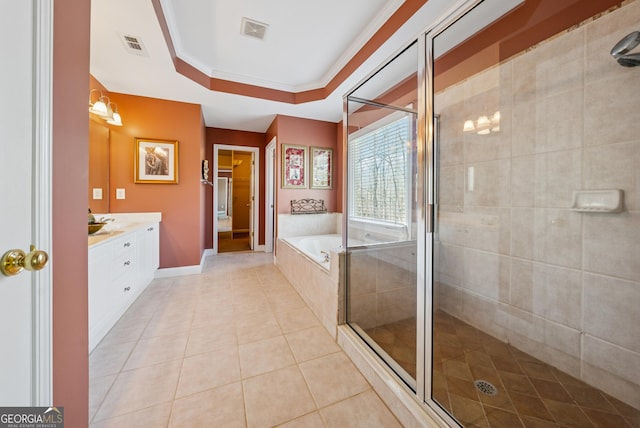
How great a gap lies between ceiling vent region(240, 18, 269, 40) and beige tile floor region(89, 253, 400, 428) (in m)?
2.70

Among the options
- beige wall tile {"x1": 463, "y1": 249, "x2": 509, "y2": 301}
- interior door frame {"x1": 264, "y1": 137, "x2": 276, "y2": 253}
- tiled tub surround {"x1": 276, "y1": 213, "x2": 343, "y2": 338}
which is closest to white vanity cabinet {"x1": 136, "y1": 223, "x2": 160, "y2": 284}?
tiled tub surround {"x1": 276, "y1": 213, "x2": 343, "y2": 338}

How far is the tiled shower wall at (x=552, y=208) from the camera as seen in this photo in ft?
4.05

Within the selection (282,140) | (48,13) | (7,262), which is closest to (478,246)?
(7,262)

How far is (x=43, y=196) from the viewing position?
0.69 meters

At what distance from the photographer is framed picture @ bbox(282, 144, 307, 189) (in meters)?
3.77

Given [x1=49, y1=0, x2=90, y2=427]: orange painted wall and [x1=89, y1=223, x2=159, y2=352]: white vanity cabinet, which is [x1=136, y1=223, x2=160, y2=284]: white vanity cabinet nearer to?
[x1=89, y1=223, x2=159, y2=352]: white vanity cabinet

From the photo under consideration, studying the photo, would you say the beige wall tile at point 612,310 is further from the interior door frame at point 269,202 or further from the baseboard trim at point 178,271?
the interior door frame at point 269,202

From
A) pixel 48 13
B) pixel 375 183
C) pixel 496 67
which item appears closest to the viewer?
pixel 48 13

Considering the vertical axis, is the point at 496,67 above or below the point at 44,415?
above

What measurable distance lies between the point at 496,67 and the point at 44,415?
2948 millimetres

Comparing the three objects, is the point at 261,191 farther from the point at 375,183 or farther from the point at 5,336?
the point at 5,336

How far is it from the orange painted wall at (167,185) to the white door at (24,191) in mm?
2904

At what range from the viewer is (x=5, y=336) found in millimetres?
574

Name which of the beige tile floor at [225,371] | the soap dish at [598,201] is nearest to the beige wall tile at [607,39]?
the soap dish at [598,201]
